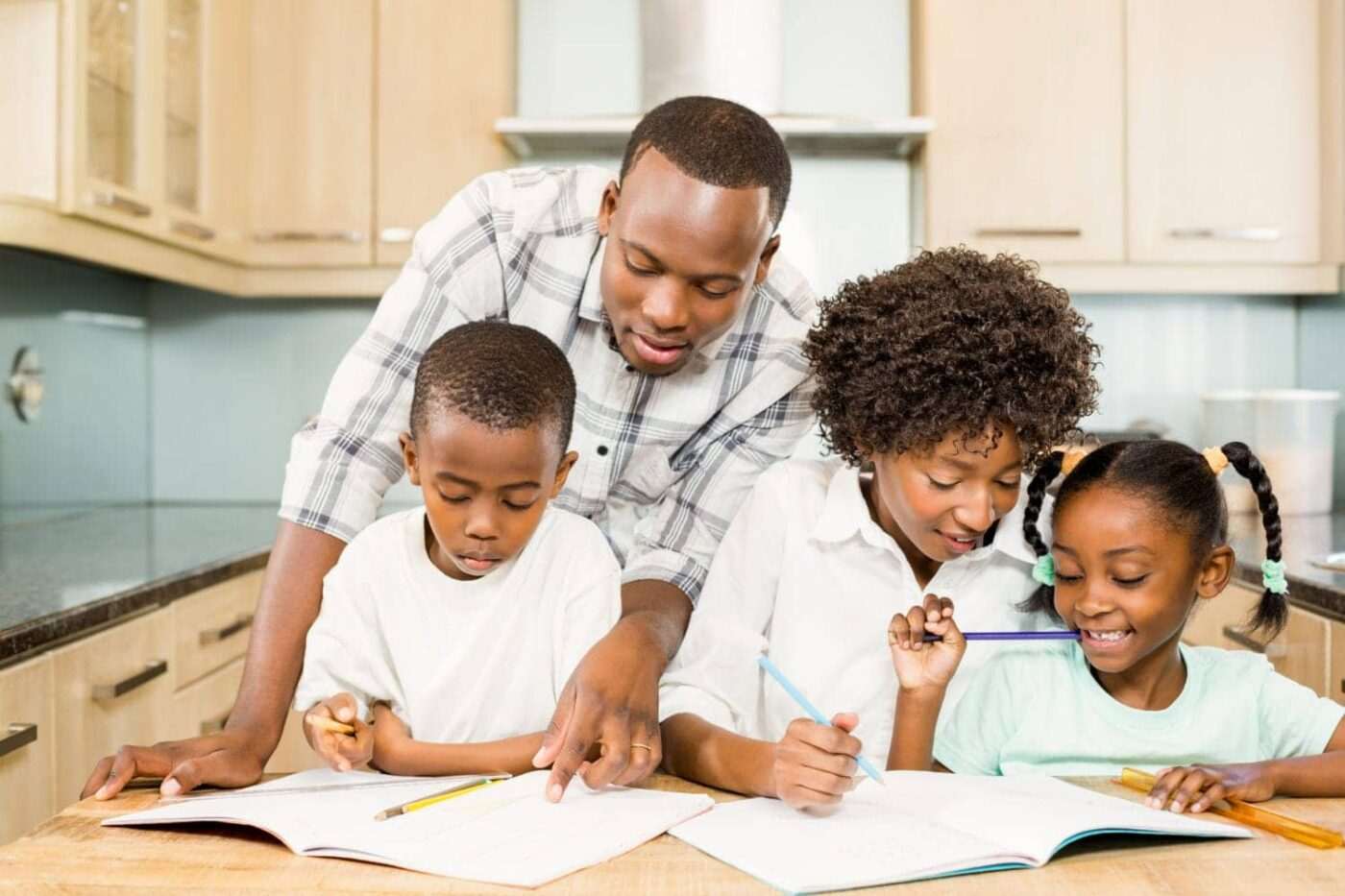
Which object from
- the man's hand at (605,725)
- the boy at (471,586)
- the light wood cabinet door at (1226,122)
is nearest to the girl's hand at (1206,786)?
the man's hand at (605,725)

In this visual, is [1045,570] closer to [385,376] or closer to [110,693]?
[385,376]

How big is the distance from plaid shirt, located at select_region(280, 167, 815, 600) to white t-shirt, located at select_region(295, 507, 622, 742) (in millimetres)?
208

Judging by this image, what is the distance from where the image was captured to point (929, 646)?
1.22m

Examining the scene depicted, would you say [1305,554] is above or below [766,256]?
below

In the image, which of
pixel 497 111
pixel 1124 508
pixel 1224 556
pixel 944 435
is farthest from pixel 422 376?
pixel 497 111

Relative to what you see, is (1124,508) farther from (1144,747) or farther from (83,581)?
(83,581)

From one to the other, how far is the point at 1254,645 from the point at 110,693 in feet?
5.64

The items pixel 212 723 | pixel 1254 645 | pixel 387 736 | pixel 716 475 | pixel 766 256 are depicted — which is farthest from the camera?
pixel 212 723

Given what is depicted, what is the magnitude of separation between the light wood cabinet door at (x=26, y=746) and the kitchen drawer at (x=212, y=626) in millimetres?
412

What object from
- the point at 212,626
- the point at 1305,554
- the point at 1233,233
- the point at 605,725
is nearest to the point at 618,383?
the point at 605,725

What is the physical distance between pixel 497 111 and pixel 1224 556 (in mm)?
2068

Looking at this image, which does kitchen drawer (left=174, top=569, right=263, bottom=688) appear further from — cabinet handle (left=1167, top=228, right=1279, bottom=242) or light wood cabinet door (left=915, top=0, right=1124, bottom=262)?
cabinet handle (left=1167, top=228, right=1279, bottom=242)

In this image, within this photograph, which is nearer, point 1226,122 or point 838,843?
point 838,843

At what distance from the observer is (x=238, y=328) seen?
10.7 feet
